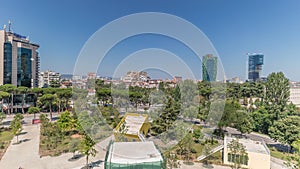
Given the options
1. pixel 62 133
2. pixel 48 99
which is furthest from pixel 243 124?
pixel 48 99

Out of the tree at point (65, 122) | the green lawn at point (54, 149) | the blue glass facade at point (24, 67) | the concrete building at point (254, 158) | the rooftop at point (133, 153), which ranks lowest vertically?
the green lawn at point (54, 149)

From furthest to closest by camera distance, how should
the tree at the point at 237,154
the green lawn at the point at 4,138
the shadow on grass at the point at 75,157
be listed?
the green lawn at the point at 4,138
the shadow on grass at the point at 75,157
the tree at the point at 237,154

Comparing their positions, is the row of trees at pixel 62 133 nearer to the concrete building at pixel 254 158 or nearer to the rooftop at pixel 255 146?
the concrete building at pixel 254 158

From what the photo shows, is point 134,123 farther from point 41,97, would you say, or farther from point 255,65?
point 255,65

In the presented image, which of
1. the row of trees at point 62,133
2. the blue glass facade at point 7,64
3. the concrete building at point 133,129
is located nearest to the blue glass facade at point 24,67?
the blue glass facade at point 7,64

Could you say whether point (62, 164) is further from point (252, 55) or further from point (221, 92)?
point (252, 55)

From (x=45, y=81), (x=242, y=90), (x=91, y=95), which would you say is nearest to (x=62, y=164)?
(x=91, y=95)
